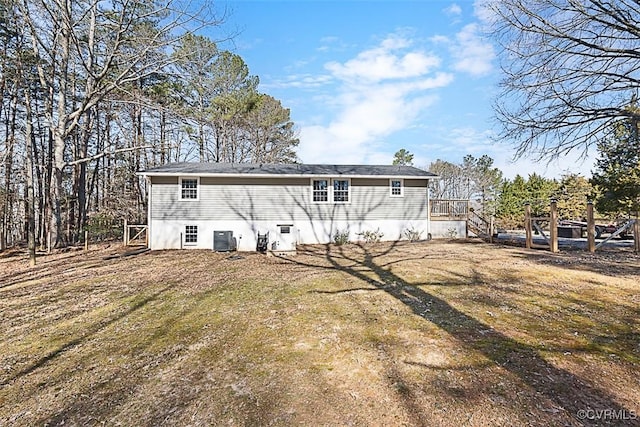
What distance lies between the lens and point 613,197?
589 inches

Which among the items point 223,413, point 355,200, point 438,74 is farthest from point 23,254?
point 438,74

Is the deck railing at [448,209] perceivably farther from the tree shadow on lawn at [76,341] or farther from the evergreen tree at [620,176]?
the tree shadow on lawn at [76,341]

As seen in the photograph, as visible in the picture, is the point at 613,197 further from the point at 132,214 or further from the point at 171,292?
the point at 132,214

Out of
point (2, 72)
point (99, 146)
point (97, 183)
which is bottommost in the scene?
point (97, 183)

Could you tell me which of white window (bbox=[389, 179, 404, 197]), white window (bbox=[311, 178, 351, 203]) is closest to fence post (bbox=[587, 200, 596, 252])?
white window (bbox=[389, 179, 404, 197])

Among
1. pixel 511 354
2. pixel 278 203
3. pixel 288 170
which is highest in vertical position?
pixel 288 170

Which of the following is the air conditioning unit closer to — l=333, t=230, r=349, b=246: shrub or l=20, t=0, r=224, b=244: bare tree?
l=333, t=230, r=349, b=246: shrub

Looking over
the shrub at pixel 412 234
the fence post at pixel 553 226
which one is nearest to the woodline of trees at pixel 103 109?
the shrub at pixel 412 234

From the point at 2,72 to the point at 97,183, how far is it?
9.17 meters

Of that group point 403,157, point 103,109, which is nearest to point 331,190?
point 103,109

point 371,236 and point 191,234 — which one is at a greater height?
point 191,234

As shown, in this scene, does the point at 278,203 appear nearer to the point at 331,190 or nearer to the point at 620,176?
the point at 331,190

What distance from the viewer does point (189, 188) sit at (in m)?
14.0

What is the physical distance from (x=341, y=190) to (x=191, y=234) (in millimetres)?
6822
